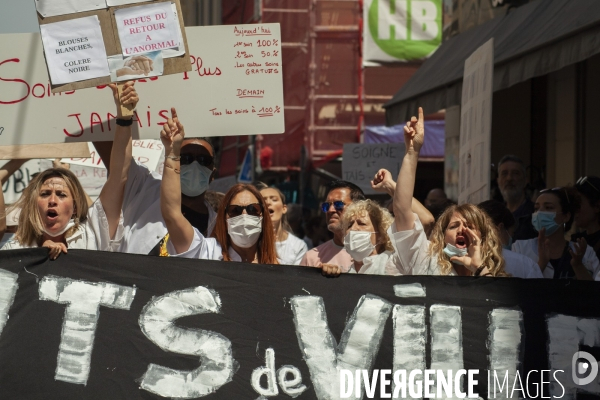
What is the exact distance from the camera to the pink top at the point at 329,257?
5812mm

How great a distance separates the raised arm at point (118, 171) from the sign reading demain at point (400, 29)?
1259 centimetres

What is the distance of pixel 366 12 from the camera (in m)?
19.0

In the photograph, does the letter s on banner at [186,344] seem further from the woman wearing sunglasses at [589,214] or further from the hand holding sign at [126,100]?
the woman wearing sunglasses at [589,214]

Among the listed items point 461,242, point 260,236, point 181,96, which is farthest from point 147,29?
point 461,242

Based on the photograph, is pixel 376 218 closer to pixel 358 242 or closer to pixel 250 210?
pixel 358 242

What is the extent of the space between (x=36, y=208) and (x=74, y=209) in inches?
7.3

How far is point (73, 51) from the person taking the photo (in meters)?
5.21

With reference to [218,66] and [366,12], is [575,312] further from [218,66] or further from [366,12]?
[366,12]

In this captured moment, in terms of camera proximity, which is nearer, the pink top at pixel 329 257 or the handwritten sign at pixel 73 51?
the handwritten sign at pixel 73 51

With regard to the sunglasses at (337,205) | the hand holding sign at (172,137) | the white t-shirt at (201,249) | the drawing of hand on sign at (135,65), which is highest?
the drawing of hand on sign at (135,65)

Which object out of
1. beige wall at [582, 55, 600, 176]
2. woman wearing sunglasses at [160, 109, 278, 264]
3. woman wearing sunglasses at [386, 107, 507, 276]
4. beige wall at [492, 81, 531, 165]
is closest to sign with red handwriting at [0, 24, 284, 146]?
woman wearing sunglasses at [160, 109, 278, 264]

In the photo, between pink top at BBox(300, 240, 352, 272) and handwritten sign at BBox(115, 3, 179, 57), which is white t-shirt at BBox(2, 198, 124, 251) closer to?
handwritten sign at BBox(115, 3, 179, 57)

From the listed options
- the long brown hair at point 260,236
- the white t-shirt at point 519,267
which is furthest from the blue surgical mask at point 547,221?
the long brown hair at point 260,236

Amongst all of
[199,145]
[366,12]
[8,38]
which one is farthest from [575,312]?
[366,12]
